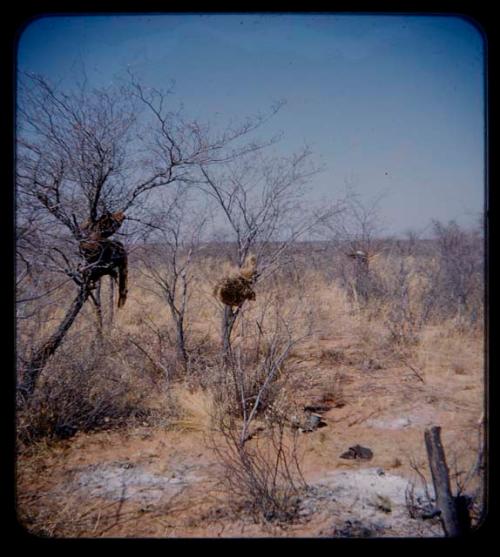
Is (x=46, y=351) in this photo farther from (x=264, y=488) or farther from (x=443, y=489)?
(x=443, y=489)

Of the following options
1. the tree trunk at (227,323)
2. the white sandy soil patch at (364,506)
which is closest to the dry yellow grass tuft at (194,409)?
Result: the tree trunk at (227,323)

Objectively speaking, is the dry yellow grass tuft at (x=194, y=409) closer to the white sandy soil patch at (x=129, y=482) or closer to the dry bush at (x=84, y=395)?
the dry bush at (x=84, y=395)

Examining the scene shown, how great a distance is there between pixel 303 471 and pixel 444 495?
140 centimetres

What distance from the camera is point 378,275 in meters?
10.3

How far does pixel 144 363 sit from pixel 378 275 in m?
6.43

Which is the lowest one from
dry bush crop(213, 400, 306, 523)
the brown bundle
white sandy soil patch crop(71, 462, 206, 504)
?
white sandy soil patch crop(71, 462, 206, 504)

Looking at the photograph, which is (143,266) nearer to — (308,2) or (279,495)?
(279,495)

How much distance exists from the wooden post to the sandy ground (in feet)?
0.83

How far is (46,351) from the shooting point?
4.54m

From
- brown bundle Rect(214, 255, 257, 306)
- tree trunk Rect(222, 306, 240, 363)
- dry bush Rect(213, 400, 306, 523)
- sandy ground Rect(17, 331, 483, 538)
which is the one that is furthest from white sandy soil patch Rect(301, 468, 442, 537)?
tree trunk Rect(222, 306, 240, 363)

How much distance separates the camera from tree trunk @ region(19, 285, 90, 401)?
4238 mm

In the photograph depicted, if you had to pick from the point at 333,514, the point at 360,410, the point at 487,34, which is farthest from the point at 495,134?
the point at 360,410

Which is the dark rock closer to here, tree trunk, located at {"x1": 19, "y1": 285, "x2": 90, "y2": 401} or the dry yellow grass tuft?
the dry yellow grass tuft

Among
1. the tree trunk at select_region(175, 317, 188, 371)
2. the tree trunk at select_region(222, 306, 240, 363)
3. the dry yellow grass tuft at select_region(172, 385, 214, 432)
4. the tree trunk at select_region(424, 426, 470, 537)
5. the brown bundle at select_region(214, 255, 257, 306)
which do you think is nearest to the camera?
the tree trunk at select_region(424, 426, 470, 537)
